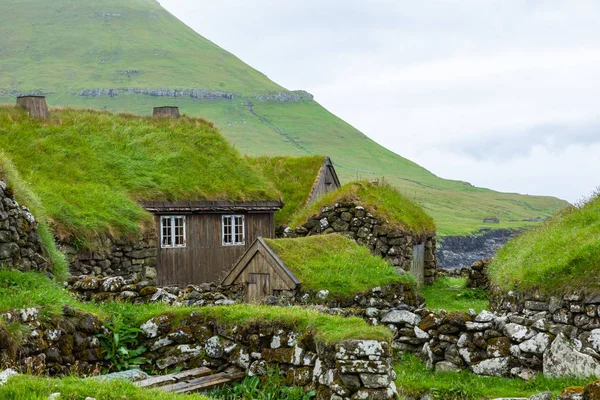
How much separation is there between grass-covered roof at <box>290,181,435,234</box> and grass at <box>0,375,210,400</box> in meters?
24.6

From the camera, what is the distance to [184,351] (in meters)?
12.4

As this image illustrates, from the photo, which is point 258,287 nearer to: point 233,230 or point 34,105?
point 233,230

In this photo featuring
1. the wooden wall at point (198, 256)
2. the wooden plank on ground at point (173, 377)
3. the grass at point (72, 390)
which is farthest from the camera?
the wooden wall at point (198, 256)

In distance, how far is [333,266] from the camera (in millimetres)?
22469

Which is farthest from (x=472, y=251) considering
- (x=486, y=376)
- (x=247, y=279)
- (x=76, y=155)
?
(x=486, y=376)

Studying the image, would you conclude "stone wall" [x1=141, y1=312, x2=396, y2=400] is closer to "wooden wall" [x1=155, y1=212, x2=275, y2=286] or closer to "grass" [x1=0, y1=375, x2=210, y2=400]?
"grass" [x1=0, y1=375, x2=210, y2=400]

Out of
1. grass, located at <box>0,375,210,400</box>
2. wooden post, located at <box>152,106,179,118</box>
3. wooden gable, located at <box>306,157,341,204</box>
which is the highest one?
wooden post, located at <box>152,106,179,118</box>

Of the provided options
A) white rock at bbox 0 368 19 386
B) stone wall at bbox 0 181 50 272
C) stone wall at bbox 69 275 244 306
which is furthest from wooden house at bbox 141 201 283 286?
white rock at bbox 0 368 19 386

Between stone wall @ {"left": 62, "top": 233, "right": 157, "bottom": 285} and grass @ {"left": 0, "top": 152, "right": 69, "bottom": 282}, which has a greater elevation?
grass @ {"left": 0, "top": 152, "right": 69, "bottom": 282}

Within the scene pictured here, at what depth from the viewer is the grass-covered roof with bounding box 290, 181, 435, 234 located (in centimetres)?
3344

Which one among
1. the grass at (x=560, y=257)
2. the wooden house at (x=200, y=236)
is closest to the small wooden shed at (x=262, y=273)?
the grass at (x=560, y=257)

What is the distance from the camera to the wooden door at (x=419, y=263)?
3453cm

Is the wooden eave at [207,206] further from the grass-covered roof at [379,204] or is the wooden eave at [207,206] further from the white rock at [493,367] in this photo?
the white rock at [493,367]

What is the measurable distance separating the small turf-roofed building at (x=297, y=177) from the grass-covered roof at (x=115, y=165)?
17.1ft
